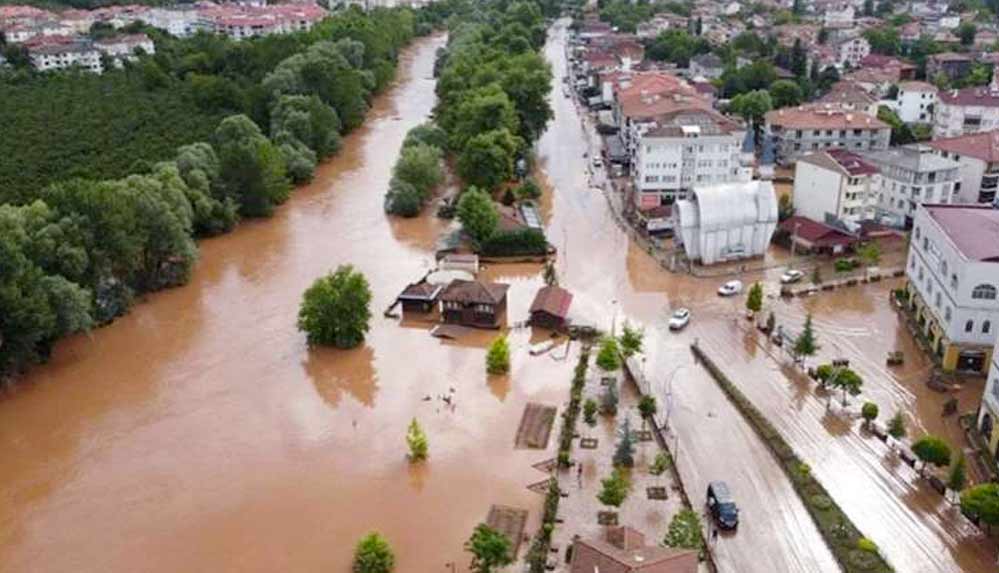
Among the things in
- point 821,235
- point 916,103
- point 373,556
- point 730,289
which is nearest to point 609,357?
point 730,289

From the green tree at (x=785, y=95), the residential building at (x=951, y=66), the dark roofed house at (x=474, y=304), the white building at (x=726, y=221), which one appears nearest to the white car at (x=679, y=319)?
the white building at (x=726, y=221)

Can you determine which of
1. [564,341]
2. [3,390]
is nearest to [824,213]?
[564,341]

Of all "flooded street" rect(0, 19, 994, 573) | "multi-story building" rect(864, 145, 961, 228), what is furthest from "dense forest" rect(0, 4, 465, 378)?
"multi-story building" rect(864, 145, 961, 228)

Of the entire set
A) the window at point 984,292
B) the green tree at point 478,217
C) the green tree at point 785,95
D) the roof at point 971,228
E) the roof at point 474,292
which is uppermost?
the roof at point 971,228

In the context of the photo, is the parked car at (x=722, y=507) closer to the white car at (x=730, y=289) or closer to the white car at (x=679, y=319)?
the white car at (x=679, y=319)

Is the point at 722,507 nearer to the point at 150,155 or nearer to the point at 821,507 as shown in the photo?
the point at 821,507

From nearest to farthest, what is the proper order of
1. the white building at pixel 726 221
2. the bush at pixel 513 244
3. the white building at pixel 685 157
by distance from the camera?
the white building at pixel 726 221
the bush at pixel 513 244
the white building at pixel 685 157

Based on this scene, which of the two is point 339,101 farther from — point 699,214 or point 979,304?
point 979,304
